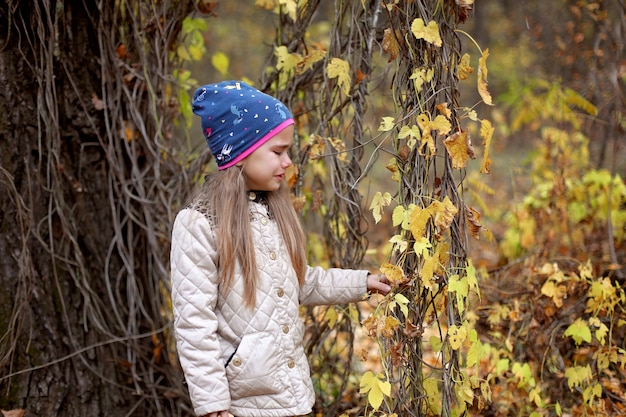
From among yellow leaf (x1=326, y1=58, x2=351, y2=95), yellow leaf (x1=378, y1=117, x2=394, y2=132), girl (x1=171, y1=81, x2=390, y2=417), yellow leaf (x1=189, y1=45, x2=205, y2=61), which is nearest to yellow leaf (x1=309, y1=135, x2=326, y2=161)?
yellow leaf (x1=326, y1=58, x2=351, y2=95)

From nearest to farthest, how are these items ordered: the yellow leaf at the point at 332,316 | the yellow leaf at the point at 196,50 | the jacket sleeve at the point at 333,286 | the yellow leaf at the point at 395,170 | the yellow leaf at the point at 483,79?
1. the yellow leaf at the point at 483,79
2. the yellow leaf at the point at 395,170
3. the jacket sleeve at the point at 333,286
4. the yellow leaf at the point at 332,316
5. the yellow leaf at the point at 196,50

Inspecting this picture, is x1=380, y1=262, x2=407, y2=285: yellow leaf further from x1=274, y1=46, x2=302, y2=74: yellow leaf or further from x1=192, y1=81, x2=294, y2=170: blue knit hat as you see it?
x1=274, y1=46, x2=302, y2=74: yellow leaf

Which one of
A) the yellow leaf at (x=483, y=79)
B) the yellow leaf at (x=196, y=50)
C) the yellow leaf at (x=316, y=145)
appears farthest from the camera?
the yellow leaf at (x=196, y=50)

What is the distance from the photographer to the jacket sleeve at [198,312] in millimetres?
1862

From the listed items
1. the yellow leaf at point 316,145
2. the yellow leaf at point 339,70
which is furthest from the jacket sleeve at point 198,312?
the yellow leaf at point 339,70

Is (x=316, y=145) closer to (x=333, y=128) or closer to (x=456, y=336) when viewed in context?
(x=333, y=128)

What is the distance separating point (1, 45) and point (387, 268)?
5.72ft

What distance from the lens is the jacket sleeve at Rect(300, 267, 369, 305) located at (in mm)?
2184

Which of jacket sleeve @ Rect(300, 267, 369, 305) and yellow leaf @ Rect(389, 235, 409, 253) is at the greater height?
yellow leaf @ Rect(389, 235, 409, 253)

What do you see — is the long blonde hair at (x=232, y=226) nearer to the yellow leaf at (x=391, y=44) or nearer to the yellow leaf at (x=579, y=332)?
the yellow leaf at (x=391, y=44)

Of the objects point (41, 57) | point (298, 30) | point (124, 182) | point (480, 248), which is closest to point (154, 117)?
point (124, 182)

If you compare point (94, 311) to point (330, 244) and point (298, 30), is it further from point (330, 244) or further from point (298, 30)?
point (298, 30)

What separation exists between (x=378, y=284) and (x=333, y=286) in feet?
0.54

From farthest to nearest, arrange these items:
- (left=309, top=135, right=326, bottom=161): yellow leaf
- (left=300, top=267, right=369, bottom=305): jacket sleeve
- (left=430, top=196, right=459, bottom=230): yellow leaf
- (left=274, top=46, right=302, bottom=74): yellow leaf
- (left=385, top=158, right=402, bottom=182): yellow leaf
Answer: (left=274, top=46, right=302, bottom=74): yellow leaf, (left=309, top=135, right=326, bottom=161): yellow leaf, (left=300, top=267, right=369, bottom=305): jacket sleeve, (left=385, top=158, right=402, bottom=182): yellow leaf, (left=430, top=196, right=459, bottom=230): yellow leaf
